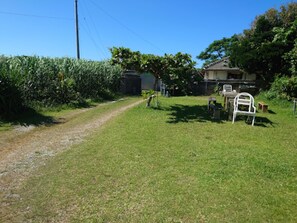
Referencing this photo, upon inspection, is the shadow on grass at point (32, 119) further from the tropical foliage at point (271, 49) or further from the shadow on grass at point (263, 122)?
the tropical foliage at point (271, 49)

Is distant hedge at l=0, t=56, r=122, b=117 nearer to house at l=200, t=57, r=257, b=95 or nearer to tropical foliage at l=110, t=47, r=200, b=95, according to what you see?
tropical foliage at l=110, t=47, r=200, b=95

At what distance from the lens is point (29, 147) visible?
5.52 metres

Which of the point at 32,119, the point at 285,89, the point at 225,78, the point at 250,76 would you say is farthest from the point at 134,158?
the point at 225,78

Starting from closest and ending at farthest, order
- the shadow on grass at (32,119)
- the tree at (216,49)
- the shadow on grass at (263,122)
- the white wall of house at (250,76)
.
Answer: the shadow on grass at (32,119) → the shadow on grass at (263,122) → the white wall of house at (250,76) → the tree at (216,49)

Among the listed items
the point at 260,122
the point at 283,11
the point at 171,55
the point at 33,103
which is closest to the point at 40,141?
the point at 33,103

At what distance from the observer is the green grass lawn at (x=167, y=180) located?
3037 millimetres

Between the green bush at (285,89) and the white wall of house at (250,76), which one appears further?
the white wall of house at (250,76)

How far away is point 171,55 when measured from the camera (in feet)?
33.2

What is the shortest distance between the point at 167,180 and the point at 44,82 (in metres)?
8.76

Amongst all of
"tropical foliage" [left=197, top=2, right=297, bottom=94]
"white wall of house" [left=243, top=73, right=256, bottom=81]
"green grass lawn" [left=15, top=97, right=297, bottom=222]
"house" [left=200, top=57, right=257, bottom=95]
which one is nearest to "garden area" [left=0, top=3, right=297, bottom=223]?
"green grass lawn" [left=15, top=97, right=297, bottom=222]

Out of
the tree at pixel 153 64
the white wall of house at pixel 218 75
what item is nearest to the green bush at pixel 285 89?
the tree at pixel 153 64

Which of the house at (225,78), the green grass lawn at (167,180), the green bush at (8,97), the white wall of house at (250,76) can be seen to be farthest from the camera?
the white wall of house at (250,76)

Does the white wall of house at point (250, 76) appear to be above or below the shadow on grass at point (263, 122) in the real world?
above

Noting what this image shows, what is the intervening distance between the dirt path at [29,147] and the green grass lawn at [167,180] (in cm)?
21
